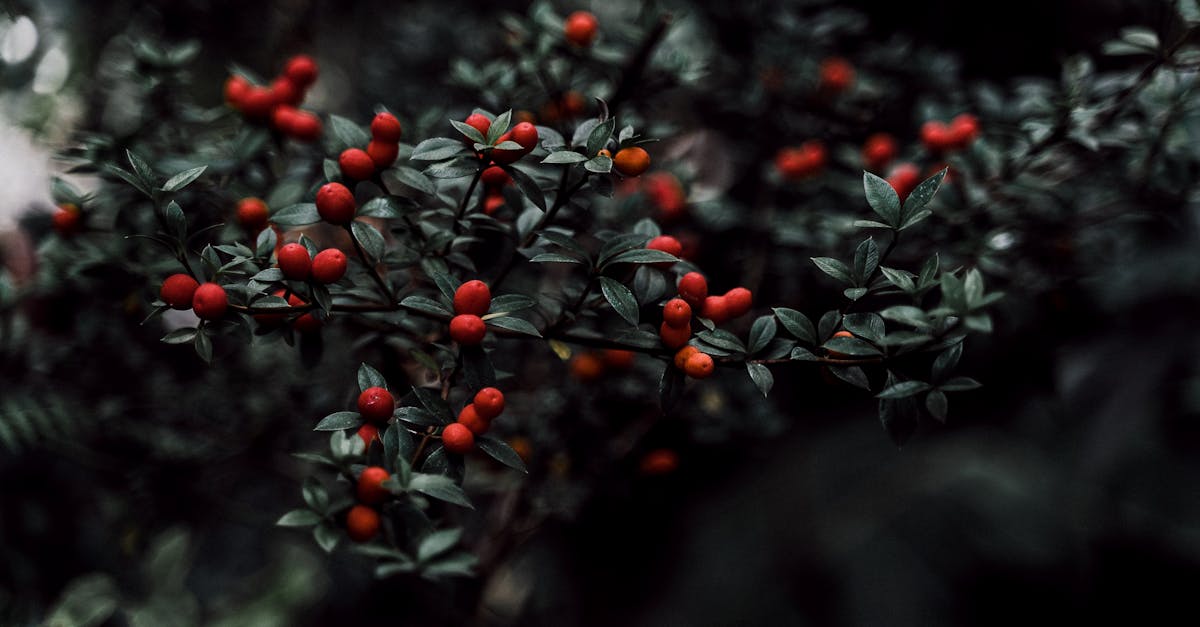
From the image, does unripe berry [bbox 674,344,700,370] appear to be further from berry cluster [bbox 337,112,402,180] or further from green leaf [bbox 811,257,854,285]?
berry cluster [bbox 337,112,402,180]

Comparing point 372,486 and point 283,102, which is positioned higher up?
point 283,102

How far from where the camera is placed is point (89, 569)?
1.14 m

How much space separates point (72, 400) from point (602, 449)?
0.65m

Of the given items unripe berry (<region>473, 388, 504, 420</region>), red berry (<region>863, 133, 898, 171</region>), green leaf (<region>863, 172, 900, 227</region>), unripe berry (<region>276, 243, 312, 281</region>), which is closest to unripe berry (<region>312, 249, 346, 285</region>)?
unripe berry (<region>276, 243, 312, 281</region>)

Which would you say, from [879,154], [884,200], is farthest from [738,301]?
[879,154]

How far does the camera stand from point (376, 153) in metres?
0.55

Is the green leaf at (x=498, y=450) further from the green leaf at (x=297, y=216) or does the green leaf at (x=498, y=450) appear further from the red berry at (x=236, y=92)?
the red berry at (x=236, y=92)

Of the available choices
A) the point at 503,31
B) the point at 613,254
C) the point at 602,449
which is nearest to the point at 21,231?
the point at 503,31

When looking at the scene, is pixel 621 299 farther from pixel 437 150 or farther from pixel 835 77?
pixel 835 77

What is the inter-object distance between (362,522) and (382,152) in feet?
0.87

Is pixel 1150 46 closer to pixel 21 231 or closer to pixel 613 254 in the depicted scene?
pixel 613 254

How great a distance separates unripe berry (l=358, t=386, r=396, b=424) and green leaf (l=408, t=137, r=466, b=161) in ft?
0.52

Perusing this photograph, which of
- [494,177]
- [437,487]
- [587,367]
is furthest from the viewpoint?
[587,367]

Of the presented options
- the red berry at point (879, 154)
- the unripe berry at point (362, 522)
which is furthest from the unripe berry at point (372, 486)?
the red berry at point (879, 154)
